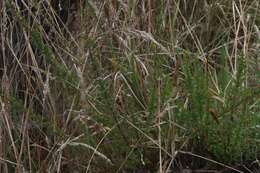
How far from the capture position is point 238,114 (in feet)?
5.39

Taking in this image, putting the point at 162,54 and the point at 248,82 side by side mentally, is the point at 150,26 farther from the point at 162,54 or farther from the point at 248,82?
the point at 248,82

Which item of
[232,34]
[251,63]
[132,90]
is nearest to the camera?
[132,90]

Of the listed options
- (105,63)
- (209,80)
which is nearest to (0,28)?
(105,63)

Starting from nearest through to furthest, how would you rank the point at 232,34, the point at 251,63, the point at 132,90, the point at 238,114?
1. the point at 238,114
2. the point at 132,90
3. the point at 251,63
4. the point at 232,34

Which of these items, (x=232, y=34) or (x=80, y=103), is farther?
(x=232, y=34)

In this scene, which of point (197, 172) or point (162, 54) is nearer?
point (197, 172)

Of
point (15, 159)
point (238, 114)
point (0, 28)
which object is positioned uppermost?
point (0, 28)

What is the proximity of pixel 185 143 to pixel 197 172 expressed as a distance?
0.30ft

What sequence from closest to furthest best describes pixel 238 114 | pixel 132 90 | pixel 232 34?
pixel 238 114 < pixel 132 90 < pixel 232 34

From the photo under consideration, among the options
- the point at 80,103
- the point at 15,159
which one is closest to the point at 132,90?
the point at 80,103

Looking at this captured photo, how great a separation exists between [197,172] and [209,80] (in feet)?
0.94

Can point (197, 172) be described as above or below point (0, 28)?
below

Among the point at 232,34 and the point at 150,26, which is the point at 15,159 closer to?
the point at 150,26

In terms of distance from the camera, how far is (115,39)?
200 cm
